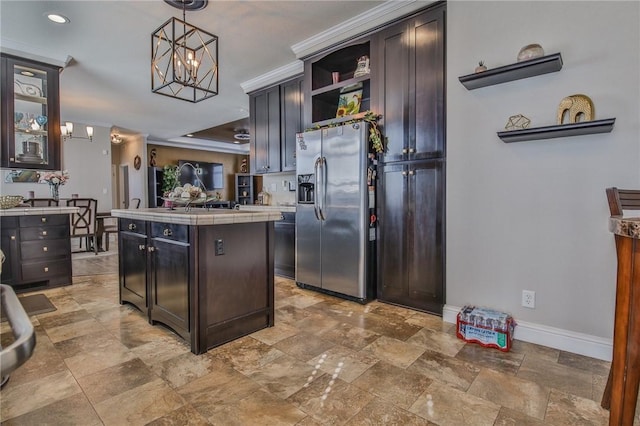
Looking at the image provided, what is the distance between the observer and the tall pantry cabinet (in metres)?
2.83

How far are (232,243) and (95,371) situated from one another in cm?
107

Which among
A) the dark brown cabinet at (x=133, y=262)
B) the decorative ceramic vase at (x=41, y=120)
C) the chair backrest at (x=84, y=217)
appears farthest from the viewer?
the chair backrest at (x=84, y=217)

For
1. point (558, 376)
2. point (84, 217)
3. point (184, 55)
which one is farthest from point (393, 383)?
point (84, 217)

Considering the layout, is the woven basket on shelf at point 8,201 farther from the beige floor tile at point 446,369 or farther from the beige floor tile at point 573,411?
the beige floor tile at point 573,411

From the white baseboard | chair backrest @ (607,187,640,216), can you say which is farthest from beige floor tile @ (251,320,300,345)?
chair backrest @ (607,187,640,216)

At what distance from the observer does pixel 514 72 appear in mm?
2289

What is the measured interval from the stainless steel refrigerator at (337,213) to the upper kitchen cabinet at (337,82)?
365mm

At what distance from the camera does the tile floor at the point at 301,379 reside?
1.57 m

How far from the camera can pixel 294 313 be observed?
2980 mm

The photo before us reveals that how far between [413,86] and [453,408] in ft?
8.10

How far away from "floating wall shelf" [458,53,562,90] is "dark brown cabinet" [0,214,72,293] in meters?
4.47

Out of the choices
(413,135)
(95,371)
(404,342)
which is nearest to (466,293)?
(404,342)

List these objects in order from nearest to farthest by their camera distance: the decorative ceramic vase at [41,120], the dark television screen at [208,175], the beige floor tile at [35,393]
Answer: the beige floor tile at [35,393] → the decorative ceramic vase at [41,120] → the dark television screen at [208,175]

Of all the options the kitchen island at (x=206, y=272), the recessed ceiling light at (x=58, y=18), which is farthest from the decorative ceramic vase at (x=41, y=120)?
the kitchen island at (x=206, y=272)
